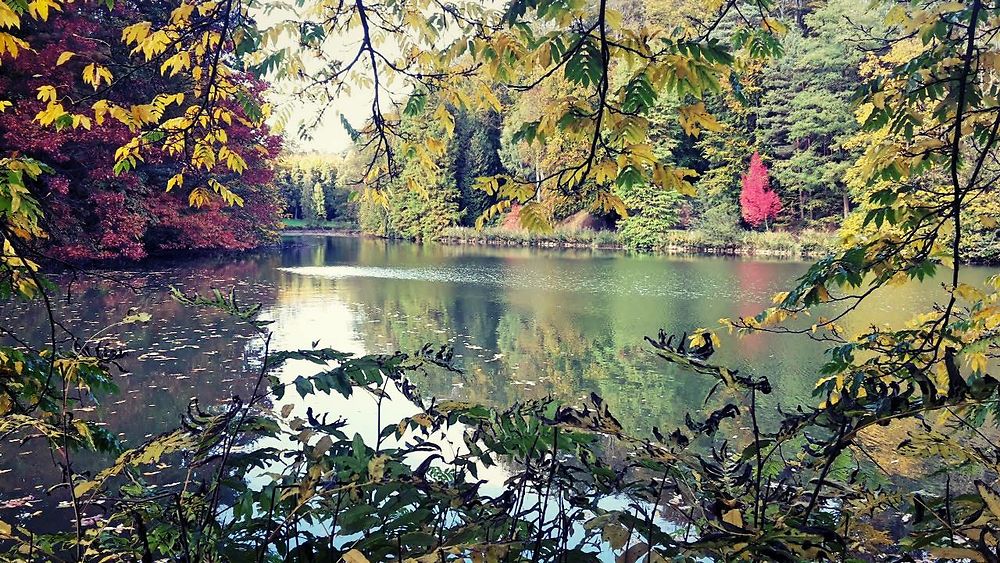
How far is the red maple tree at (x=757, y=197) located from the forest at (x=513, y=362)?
1497 cm

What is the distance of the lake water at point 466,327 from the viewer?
5.41 metres

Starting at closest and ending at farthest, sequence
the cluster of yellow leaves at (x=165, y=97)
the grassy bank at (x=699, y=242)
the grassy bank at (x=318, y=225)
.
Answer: the cluster of yellow leaves at (x=165, y=97) → the grassy bank at (x=699, y=242) → the grassy bank at (x=318, y=225)

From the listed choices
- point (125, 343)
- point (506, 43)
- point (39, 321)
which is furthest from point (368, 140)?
point (39, 321)

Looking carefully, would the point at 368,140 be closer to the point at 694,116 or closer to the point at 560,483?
the point at 694,116

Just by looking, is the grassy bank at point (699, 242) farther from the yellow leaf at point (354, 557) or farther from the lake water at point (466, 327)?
the yellow leaf at point (354, 557)

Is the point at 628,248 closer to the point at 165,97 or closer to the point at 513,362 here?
the point at 513,362

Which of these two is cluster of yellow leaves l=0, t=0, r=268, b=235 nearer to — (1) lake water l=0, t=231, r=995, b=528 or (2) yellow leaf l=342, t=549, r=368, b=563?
(1) lake water l=0, t=231, r=995, b=528

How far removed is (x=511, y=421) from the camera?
42.8 inches

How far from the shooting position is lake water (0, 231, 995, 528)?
5.41m

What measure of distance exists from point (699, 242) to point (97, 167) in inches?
737

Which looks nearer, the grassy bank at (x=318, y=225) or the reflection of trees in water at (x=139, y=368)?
the reflection of trees in water at (x=139, y=368)

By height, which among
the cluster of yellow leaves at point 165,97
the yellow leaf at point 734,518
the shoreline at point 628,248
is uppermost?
the cluster of yellow leaves at point 165,97

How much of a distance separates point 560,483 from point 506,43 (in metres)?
1.36

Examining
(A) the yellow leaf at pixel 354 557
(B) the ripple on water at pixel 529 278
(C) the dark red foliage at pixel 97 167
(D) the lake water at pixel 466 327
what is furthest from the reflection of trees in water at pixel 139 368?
(B) the ripple on water at pixel 529 278
